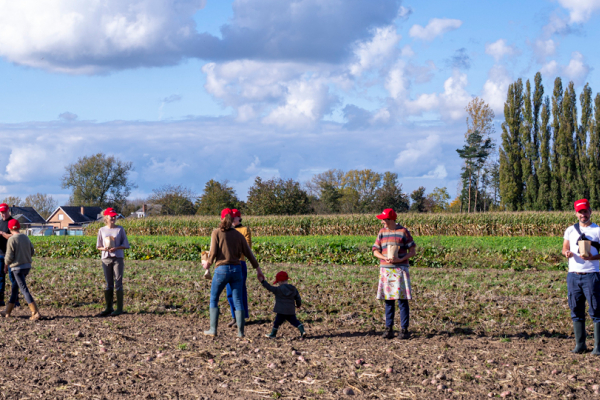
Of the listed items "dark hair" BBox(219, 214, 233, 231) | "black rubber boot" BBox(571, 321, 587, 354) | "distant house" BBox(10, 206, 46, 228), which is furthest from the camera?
"distant house" BBox(10, 206, 46, 228)

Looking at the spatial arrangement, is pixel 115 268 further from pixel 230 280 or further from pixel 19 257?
pixel 230 280

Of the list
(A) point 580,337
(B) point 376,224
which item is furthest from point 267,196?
(A) point 580,337

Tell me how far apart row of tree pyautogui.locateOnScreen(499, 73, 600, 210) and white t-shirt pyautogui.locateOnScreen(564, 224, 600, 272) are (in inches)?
1944

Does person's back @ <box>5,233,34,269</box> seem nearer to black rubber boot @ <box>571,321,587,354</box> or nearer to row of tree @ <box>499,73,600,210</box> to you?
black rubber boot @ <box>571,321,587,354</box>

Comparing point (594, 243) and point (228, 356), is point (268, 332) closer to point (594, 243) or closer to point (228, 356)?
point (228, 356)

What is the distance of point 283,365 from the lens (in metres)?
6.46

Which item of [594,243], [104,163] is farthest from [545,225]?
[104,163]

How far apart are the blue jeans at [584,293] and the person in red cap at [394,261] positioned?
2125mm

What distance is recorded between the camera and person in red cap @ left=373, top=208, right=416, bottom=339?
767 centimetres

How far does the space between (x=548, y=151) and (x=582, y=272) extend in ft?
170

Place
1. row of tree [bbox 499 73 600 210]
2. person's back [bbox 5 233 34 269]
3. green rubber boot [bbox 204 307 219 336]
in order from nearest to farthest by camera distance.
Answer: green rubber boot [bbox 204 307 219 336] < person's back [bbox 5 233 34 269] < row of tree [bbox 499 73 600 210]

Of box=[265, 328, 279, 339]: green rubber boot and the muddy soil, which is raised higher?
box=[265, 328, 279, 339]: green rubber boot

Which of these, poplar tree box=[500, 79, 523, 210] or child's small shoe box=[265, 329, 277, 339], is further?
poplar tree box=[500, 79, 523, 210]

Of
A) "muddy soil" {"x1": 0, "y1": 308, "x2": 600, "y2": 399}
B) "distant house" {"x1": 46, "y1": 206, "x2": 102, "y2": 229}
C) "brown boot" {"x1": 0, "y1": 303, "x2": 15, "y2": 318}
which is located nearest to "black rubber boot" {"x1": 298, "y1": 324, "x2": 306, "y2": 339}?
"muddy soil" {"x1": 0, "y1": 308, "x2": 600, "y2": 399}
